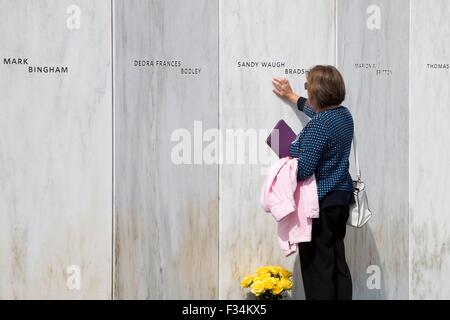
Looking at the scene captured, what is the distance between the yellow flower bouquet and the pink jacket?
0.36m

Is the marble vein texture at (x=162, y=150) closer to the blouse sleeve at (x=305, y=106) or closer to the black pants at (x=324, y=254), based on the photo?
the blouse sleeve at (x=305, y=106)

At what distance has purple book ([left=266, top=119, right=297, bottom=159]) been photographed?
4293 mm

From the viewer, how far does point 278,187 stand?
3945mm

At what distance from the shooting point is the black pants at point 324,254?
3883 mm

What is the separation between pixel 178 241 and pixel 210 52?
139 centimetres

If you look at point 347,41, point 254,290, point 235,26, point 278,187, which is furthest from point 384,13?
point 254,290

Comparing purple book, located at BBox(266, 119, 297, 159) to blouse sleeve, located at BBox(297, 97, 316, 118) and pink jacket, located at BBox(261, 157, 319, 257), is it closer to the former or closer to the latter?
blouse sleeve, located at BBox(297, 97, 316, 118)

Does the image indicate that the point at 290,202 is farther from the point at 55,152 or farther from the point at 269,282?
the point at 55,152

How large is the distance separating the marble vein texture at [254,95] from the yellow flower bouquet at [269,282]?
0.63ft

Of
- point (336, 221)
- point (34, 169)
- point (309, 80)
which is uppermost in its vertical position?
point (309, 80)

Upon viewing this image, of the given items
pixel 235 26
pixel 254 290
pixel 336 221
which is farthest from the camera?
pixel 235 26

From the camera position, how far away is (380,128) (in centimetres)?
468

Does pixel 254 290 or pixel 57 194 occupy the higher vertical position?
pixel 57 194

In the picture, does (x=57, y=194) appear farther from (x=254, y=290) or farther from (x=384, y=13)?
(x=384, y=13)
